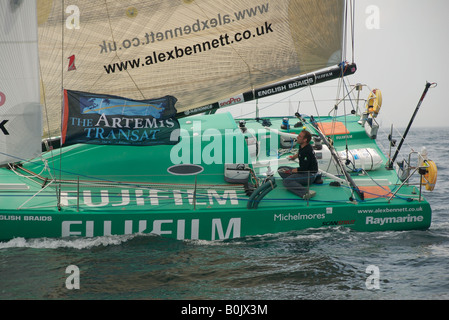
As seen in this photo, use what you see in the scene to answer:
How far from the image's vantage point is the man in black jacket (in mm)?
8250

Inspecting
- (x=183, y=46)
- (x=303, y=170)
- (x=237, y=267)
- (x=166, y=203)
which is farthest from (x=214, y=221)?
(x=183, y=46)

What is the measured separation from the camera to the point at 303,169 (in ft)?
27.4

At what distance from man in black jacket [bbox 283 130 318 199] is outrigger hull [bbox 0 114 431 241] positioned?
0.56 ft

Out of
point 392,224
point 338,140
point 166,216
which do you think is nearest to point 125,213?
point 166,216

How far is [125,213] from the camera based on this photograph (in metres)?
7.65

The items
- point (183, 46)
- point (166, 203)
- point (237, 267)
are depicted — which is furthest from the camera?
point (183, 46)

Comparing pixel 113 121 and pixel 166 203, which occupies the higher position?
pixel 113 121

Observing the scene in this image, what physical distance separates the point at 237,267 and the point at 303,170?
2104mm

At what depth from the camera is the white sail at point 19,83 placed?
281 inches

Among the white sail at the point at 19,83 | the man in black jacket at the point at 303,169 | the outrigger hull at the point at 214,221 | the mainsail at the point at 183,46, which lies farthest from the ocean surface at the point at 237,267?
the mainsail at the point at 183,46

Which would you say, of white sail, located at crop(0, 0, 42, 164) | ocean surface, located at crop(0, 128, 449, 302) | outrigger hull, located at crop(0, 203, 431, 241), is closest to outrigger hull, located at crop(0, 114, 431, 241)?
outrigger hull, located at crop(0, 203, 431, 241)

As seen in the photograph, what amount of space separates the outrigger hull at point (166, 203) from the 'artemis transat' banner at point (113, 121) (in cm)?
62

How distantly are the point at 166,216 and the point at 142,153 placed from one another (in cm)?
135

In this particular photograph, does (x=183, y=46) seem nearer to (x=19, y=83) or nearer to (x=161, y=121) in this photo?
(x=161, y=121)
